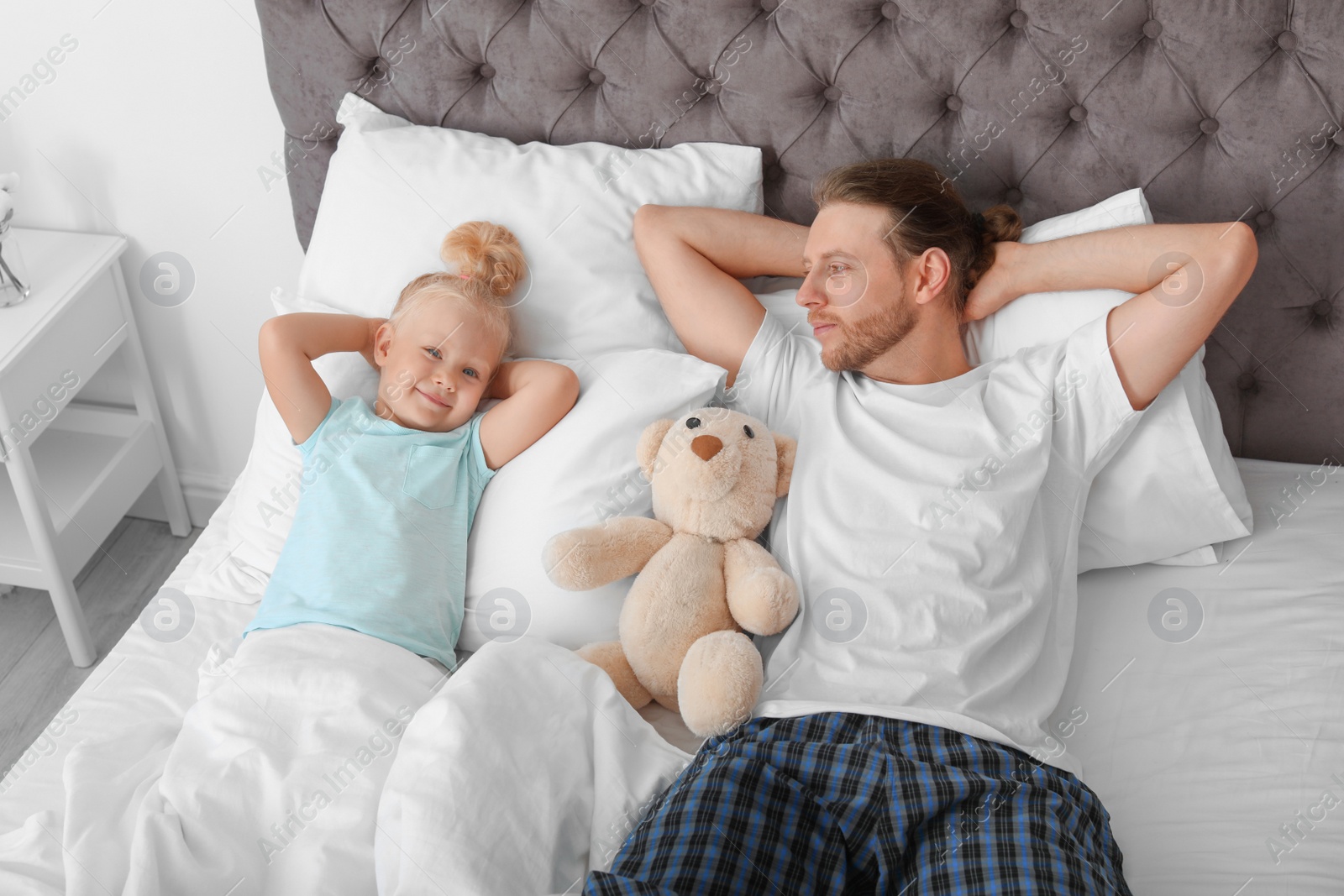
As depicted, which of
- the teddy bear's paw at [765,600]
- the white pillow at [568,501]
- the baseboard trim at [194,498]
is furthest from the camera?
the baseboard trim at [194,498]

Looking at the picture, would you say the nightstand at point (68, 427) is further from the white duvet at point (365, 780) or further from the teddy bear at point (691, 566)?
the teddy bear at point (691, 566)

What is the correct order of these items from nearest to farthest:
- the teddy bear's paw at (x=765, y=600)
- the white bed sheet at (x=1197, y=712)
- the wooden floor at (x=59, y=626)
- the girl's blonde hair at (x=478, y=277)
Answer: the white bed sheet at (x=1197, y=712) < the teddy bear's paw at (x=765, y=600) < the girl's blonde hair at (x=478, y=277) < the wooden floor at (x=59, y=626)

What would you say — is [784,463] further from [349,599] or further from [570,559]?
[349,599]

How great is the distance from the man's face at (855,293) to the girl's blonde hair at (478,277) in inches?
17.6

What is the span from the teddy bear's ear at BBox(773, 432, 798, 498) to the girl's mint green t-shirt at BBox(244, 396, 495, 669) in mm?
422

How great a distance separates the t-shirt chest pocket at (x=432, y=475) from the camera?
1.46 meters

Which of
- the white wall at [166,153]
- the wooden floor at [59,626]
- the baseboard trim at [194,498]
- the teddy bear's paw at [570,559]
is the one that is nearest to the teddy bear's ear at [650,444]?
the teddy bear's paw at [570,559]

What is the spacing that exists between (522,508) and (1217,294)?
990 millimetres

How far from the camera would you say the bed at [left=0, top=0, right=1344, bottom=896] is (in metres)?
1.31

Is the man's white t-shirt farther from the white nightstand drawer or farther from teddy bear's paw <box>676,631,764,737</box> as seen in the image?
the white nightstand drawer

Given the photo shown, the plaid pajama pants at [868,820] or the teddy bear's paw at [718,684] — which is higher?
the teddy bear's paw at [718,684]

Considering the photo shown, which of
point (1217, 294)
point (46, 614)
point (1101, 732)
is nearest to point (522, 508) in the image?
point (1101, 732)

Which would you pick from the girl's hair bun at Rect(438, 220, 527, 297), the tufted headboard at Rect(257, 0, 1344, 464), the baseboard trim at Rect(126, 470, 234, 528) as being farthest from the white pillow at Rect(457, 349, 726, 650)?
the baseboard trim at Rect(126, 470, 234, 528)

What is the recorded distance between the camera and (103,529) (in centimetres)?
217
